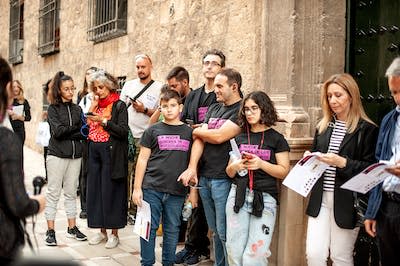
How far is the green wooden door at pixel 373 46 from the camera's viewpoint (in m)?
4.11

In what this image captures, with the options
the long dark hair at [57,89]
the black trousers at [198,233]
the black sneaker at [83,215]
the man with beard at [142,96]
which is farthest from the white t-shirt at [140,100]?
the black sneaker at [83,215]

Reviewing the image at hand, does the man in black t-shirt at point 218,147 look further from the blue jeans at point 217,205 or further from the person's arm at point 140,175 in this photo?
the person's arm at point 140,175

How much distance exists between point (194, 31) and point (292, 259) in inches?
121

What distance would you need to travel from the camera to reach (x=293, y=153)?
421 centimetres

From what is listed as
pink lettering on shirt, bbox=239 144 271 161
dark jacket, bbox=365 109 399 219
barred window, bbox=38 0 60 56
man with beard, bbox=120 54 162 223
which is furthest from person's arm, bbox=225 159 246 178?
barred window, bbox=38 0 60 56

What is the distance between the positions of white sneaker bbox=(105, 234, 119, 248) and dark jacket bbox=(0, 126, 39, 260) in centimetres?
303

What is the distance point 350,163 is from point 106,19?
22.5ft

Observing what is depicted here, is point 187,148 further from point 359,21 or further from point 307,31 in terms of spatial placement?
point 359,21

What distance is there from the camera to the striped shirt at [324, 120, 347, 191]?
3.37m

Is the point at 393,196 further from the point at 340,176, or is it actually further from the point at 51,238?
the point at 51,238

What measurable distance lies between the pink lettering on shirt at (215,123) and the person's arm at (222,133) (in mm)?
40

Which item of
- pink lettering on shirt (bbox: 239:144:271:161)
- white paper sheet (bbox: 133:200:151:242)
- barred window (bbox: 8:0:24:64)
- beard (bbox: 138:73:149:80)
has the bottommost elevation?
white paper sheet (bbox: 133:200:151:242)

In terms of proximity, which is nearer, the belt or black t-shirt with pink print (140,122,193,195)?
the belt

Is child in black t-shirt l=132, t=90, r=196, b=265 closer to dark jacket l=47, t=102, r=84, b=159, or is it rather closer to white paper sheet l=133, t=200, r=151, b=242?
white paper sheet l=133, t=200, r=151, b=242
